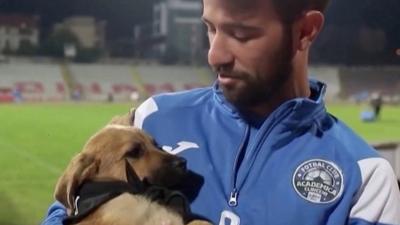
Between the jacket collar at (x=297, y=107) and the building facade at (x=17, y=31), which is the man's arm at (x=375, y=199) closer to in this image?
the jacket collar at (x=297, y=107)

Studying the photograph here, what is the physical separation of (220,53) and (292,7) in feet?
0.42

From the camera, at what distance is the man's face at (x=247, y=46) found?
1.13 meters

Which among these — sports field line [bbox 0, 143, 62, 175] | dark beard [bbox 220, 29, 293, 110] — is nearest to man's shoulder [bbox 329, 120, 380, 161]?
dark beard [bbox 220, 29, 293, 110]

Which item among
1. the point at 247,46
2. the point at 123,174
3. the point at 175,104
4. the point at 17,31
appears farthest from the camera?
the point at 17,31

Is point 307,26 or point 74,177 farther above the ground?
point 307,26

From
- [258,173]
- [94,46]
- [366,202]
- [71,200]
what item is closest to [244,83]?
[258,173]

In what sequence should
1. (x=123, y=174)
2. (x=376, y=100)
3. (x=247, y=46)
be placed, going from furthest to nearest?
(x=376, y=100), (x=123, y=174), (x=247, y=46)

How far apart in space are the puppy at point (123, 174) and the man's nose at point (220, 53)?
6.8 inches

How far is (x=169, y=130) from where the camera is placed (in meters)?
1.24

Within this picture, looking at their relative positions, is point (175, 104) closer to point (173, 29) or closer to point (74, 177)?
point (74, 177)

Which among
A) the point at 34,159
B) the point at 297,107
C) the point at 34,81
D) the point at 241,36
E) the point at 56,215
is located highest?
the point at 241,36

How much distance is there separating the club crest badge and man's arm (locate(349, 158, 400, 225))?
1.3 inches

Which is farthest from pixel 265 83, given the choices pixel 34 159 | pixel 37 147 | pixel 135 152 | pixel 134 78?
pixel 37 147

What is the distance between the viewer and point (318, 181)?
1166mm
